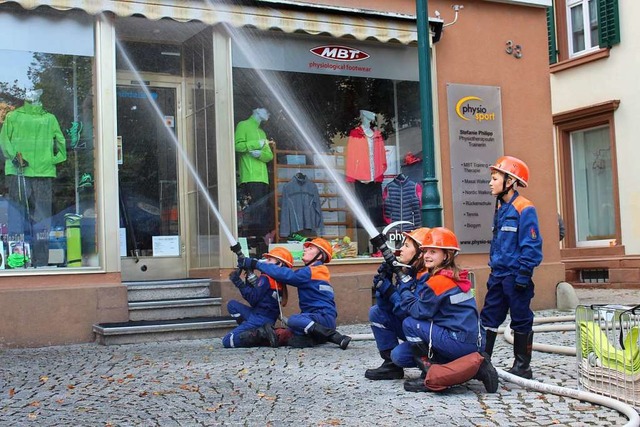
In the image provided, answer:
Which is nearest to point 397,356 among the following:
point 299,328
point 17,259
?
point 299,328

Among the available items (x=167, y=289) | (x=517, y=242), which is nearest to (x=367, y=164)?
(x=167, y=289)

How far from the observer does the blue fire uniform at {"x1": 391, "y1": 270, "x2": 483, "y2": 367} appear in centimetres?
653

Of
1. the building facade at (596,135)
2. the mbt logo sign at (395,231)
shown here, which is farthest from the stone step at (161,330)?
the building facade at (596,135)

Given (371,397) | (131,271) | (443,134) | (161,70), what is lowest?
(371,397)

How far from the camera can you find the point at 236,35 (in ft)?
37.4

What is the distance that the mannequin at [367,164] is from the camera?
12344 mm

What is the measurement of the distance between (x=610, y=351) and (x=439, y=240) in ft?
4.82

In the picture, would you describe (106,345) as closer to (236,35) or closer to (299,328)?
(299,328)

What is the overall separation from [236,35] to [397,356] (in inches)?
233

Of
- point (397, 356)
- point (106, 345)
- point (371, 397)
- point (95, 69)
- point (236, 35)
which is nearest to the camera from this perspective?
point (371, 397)

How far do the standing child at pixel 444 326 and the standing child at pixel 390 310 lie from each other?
0.20 metres

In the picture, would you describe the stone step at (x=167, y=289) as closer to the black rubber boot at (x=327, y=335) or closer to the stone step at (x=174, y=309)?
the stone step at (x=174, y=309)

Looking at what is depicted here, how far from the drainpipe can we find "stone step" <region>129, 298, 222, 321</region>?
324cm

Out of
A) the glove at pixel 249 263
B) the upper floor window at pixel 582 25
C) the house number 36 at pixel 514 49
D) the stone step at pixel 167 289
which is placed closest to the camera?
the glove at pixel 249 263
